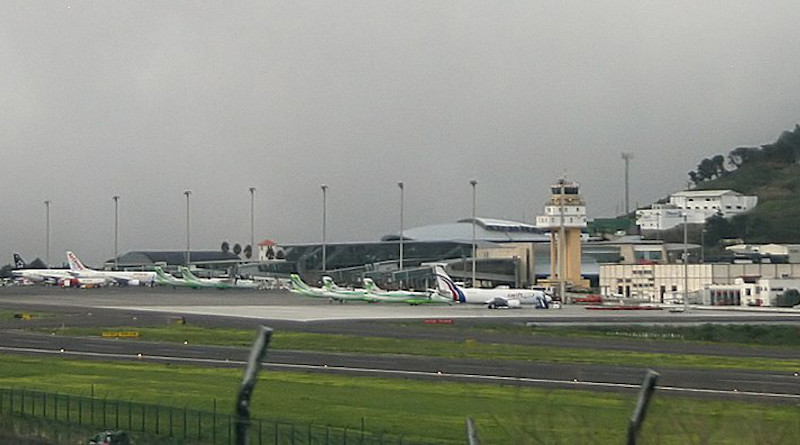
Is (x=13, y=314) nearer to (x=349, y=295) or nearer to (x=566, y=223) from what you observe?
(x=349, y=295)

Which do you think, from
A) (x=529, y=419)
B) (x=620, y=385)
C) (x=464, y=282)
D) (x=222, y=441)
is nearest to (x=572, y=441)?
(x=529, y=419)

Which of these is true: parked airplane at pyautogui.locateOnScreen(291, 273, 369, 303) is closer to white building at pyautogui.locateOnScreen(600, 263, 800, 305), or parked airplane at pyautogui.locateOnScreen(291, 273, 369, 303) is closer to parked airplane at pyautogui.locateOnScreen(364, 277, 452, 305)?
parked airplane at pyautogui.locateOnScreen(364, 277, 452, 305)

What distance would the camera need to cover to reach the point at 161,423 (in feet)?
109

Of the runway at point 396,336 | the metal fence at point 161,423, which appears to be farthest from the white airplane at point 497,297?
the metal fence at point 161,423

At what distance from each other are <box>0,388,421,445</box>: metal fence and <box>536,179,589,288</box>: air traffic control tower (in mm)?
133505

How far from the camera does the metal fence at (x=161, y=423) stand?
2703 cm

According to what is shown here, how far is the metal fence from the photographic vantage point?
27.0 metres

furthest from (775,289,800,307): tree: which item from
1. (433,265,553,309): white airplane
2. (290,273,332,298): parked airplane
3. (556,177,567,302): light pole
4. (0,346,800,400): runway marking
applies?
(0,346,800,400): runway marking

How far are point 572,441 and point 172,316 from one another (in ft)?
278

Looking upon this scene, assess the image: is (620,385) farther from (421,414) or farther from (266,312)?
(266,312)

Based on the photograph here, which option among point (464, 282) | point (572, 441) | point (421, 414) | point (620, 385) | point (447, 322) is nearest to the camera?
point (572, 441)

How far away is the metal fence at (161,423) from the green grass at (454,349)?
3041 centimetres

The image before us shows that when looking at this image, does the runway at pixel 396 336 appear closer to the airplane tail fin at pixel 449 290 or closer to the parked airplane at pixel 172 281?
the airplane tail fin at pixel 449 290

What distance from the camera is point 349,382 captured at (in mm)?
54500
